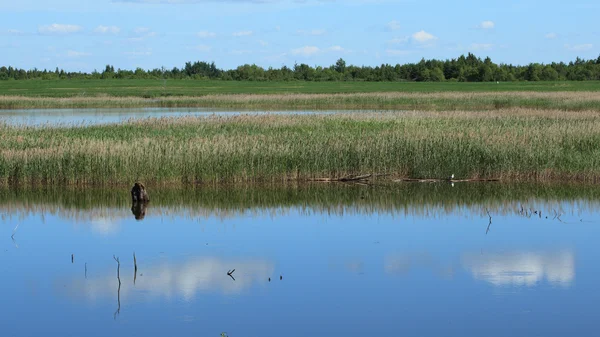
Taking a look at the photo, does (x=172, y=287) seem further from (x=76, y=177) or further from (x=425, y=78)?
(x=425, y=78)

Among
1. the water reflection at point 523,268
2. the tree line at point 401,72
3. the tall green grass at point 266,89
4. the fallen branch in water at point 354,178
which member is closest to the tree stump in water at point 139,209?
the fallen branch in water at point 354,178

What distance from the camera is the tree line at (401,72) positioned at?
99.9 m

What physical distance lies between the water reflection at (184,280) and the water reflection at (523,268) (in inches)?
96.8

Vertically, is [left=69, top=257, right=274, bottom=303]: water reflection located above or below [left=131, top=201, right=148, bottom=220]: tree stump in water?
→ below

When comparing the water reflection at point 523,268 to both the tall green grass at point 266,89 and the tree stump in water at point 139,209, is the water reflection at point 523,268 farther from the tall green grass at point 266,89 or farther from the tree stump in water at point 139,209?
the tall green grass at point 266,89

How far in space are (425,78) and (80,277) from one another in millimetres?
100086

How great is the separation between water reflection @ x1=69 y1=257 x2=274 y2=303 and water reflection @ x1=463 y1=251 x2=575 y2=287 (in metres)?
2.46

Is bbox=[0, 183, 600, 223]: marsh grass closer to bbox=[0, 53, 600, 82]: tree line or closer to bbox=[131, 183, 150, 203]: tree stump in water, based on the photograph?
bbox=[131, 183, 150, 203]: tree stump in water

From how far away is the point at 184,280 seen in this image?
370 inches

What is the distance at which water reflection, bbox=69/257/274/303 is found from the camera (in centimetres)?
892

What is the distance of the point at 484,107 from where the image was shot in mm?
44938

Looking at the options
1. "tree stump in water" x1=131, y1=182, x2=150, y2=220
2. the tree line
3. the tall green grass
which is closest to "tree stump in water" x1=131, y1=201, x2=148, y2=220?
"tree stump in water" x1=131, y1=182, x2=150, y2=220

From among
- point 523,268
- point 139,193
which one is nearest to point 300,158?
point 139,193

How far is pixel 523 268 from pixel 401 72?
104351 millimetres
